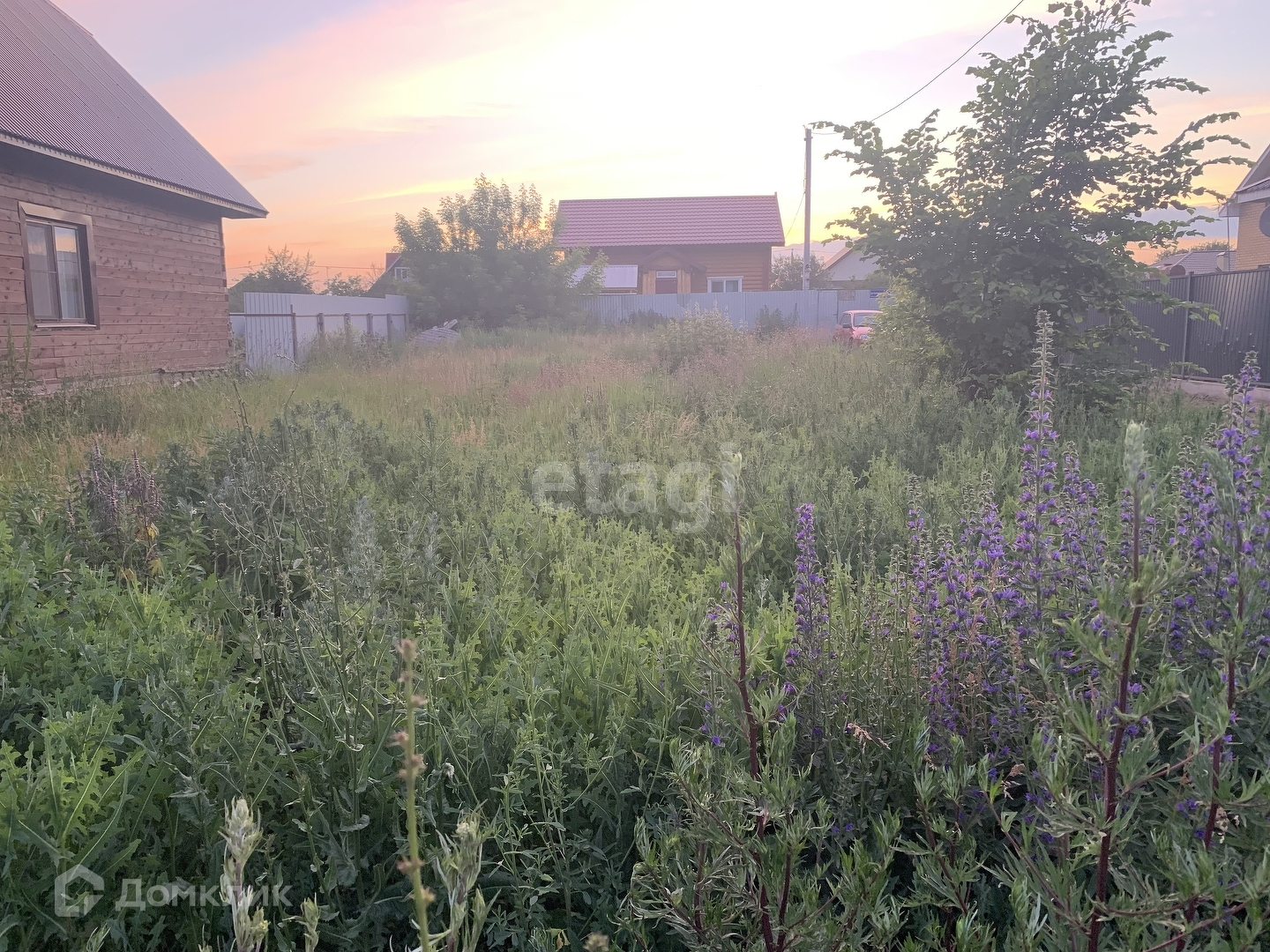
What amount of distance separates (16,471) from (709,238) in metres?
33.8

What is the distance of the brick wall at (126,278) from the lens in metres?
10.3

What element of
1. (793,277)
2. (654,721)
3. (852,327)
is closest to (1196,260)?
(793,277)

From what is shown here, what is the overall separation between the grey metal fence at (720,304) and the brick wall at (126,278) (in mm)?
16839

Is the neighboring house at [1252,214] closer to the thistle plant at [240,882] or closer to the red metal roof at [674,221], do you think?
the red metal roof at [674,221]

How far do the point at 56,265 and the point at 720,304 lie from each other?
2189 centimetres

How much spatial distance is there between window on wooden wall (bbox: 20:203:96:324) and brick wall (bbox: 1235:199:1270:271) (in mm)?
26162

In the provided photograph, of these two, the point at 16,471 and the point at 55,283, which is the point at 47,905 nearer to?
the point at 16,471

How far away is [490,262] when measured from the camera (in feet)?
97.3

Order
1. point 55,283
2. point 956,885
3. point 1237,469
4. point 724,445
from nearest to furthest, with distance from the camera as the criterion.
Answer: point 956,885 < point 1237,469 < point 724,445 < point 55,283

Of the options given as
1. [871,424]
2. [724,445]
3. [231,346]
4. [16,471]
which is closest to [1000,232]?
[871,424]

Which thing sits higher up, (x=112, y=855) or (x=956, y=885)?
(x=956, y=885)

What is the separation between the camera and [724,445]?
20.8 ft

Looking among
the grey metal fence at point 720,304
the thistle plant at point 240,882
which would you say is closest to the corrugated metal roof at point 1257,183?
the grey metal fence at point 720,304

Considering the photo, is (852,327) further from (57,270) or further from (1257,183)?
(57,270)
